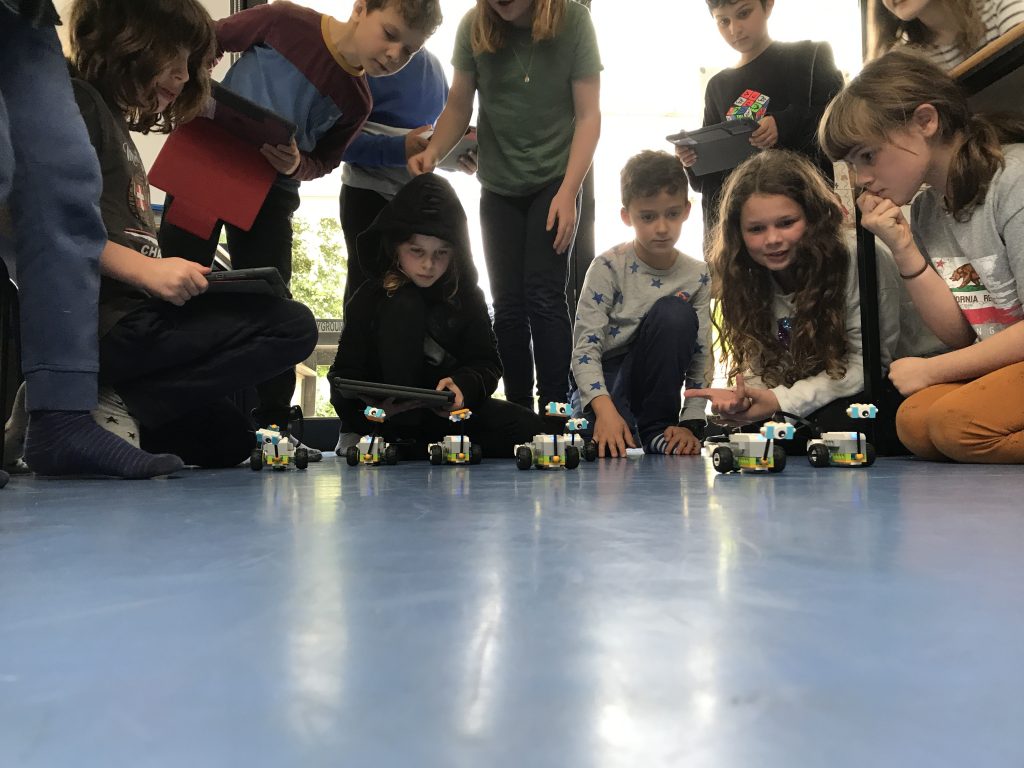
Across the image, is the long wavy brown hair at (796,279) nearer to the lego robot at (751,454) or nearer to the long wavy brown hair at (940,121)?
the long wavy brown hair at (940,121)

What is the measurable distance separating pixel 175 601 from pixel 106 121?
1.13 m

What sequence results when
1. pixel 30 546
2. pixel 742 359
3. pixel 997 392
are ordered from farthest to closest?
1. pixel 742 359
2. pixel 997 392
3. pixel 30 546

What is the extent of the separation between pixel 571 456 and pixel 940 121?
33.3 inches

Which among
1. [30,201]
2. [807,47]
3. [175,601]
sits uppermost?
[807,47]

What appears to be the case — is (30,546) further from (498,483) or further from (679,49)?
(679,49)

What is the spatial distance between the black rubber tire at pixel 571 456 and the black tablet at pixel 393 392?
341 millimetres

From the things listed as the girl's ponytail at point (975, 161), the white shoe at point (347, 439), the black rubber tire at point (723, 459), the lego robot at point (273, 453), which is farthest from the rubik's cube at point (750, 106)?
the lego robot at point (273, 453)

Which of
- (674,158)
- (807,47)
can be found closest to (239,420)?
(674,158)

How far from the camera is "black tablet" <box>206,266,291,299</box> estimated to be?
125cm

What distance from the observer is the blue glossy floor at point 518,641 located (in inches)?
9.1

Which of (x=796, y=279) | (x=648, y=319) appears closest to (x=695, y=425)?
(x=648, y=319)

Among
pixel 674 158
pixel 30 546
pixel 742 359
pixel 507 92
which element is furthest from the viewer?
pixel 674 158

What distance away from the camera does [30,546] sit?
1.89 ft

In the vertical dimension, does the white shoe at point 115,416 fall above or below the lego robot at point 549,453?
above
